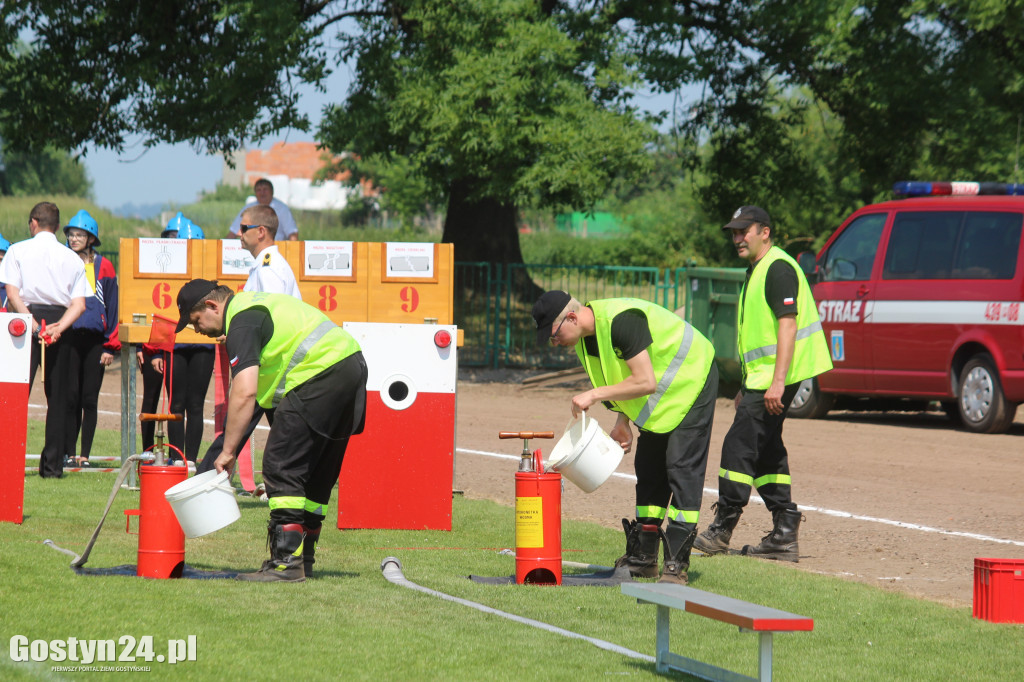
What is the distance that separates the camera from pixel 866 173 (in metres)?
22.7

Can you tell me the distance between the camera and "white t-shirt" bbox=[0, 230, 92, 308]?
32.8 ft

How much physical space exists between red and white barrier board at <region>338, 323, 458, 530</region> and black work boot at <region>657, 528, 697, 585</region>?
1.97 metres

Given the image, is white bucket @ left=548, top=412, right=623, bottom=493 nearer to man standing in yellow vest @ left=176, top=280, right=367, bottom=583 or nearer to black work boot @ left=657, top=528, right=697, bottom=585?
black work boot @ left=657, top=528, right=697, bottom=585

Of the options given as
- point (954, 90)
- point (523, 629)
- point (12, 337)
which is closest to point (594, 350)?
point (523, 629)

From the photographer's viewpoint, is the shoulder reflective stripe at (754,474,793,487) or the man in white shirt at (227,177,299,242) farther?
the man in white shirt at (227,177,299,242)

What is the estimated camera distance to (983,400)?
14031 mm

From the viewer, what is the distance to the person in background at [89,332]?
34.0 feet

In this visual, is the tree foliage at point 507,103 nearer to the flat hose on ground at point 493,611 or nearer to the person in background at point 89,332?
the person in background at point 89,332

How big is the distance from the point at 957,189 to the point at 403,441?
8526mm

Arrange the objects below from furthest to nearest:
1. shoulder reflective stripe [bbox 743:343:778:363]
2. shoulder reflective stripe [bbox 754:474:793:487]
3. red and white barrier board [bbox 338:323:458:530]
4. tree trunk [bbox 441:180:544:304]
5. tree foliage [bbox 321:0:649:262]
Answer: tree trunk [bbox 441:180:544:304] → tree foliage [bbox 321:0:649:262] → red and white barrier board [bbox 338:323:458:530] → shoulder reflective stripe [bbox 754:474:793:487] → shoulder reflective stripe [bbox 743:343:778:363]

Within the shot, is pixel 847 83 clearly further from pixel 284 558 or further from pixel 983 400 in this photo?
pixel 284 558

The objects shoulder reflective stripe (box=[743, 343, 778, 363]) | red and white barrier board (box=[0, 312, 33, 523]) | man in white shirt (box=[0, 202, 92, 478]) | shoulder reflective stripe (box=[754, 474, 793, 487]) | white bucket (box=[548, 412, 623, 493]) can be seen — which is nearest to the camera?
white bucket (box=[548, 412, 623, 493])

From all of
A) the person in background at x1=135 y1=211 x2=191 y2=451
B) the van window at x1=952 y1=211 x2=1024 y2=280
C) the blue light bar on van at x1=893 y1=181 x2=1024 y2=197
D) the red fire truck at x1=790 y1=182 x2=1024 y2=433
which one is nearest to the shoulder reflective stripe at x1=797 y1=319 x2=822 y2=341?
the person in background at x1=135 y1=211 x2=191 y2=451

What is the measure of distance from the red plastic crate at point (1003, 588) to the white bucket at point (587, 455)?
5.89 feet
